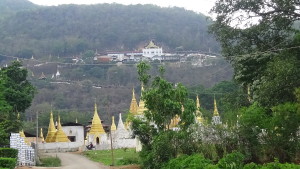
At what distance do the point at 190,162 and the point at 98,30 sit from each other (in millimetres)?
136211

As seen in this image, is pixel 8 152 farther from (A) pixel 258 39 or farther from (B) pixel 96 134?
(B) pixel 96 134

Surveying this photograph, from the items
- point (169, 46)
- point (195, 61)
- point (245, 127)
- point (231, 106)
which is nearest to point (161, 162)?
point (245, 127)

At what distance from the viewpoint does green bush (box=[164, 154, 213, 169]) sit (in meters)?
19.8

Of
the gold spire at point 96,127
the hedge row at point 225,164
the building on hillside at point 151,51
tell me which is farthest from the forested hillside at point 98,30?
the hedge row at point 225,164

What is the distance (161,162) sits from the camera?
2509 cm

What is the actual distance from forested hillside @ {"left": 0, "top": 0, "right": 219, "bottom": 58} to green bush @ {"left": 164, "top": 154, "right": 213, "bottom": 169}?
11564 cm

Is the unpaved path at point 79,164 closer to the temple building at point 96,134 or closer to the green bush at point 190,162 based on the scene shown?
the green bush at point 190,162

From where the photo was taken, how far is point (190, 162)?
20.8 m

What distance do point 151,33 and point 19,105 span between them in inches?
4363

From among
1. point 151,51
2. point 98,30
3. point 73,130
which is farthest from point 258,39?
point 98,30

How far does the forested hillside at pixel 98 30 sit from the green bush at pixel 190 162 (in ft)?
379

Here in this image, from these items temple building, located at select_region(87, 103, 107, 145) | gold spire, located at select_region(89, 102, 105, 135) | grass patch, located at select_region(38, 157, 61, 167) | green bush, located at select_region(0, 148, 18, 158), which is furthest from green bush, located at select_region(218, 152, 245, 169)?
gold spire, located at select_region(89, 102, 105, 135)

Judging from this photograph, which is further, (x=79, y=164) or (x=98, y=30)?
(x=98, y=30)

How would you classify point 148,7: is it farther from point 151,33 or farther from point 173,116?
point 173,116
